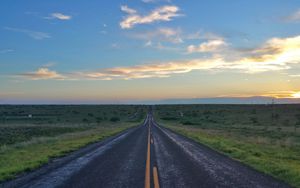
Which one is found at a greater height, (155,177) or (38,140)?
(155,177)

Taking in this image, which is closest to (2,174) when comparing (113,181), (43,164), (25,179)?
(25,179)

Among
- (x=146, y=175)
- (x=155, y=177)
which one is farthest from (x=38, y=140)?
(x=155, y=177)

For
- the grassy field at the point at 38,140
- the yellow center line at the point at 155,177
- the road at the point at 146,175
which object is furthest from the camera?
the grassy field at the point at 38,140

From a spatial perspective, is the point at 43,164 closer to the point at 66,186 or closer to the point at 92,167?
the point at 92,167

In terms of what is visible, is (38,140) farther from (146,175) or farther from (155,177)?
(155,177)

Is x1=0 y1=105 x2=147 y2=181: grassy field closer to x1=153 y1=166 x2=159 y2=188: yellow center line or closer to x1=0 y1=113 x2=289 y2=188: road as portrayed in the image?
x1=0 y1=113 x2=289 y2=188: road

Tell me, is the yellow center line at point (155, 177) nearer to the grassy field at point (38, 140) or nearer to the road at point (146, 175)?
the road at point (146, 175)

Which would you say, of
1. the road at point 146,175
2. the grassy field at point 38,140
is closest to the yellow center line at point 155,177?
the road at point 146,175

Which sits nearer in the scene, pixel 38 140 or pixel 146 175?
pixel 146 175

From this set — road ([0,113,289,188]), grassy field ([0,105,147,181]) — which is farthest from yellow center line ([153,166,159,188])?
grassy field ([0,105,147,181])

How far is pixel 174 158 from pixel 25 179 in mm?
7310

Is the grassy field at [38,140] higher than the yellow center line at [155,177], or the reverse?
the yellow center line at [155,177]

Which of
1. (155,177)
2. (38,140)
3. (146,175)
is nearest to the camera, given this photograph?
(155,177)

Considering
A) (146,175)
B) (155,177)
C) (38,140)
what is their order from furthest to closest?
(38,140), (146,175), (155,177)
